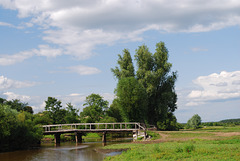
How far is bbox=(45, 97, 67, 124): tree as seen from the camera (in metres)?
77.4

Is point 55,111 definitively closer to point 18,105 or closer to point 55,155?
point 18,105

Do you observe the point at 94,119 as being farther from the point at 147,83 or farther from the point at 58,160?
the point at 58,160

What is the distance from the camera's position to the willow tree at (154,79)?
2179 inches

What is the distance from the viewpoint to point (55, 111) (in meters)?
78.2

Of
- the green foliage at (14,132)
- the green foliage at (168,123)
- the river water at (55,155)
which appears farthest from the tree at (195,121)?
the river water at (55,155)

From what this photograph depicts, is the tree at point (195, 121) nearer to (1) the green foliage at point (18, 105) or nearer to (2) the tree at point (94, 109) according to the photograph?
(2) the tree at point (94, 109)

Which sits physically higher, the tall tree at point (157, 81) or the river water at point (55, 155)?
the tall tree at point (157, 81)

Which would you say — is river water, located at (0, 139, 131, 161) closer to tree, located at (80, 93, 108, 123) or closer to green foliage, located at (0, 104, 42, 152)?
green foliage, located at (0, 104, 42, 152)

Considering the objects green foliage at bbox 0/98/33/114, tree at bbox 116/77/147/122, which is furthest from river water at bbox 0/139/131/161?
green foliage at bbox 0/98/33/114

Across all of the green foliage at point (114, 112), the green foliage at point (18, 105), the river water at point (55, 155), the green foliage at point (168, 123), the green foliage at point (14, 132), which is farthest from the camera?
the green foliage at point (18, 105)

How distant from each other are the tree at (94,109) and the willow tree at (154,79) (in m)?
20.8

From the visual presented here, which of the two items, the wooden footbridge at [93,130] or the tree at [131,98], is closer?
the wooden footbridge at [93,130]

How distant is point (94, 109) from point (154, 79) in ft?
93.6

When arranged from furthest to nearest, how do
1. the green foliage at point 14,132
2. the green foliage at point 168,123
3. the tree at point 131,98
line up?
the green foliage at point 168,123, the tree at point 131,98, the green foliage at point 14,132
